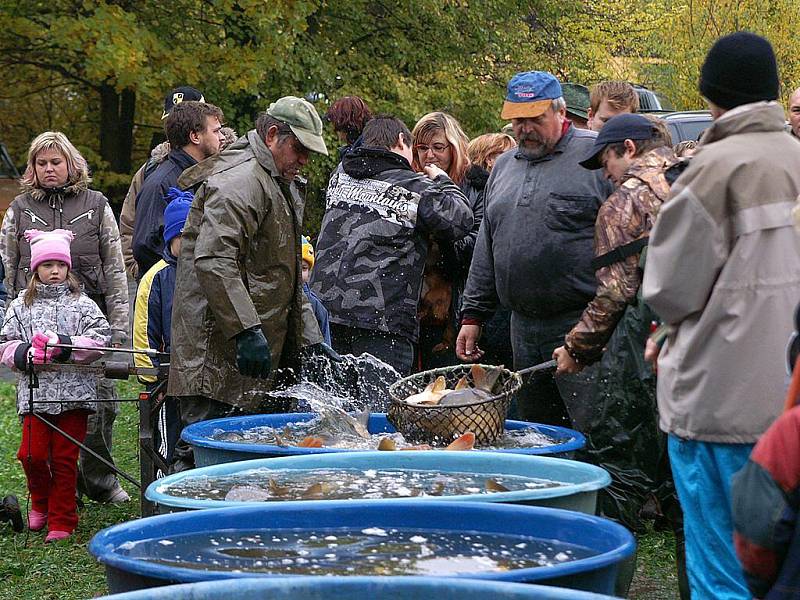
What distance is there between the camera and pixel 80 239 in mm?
7828

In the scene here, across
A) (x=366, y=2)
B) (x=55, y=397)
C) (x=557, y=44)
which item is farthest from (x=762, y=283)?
(x=557, y=44)

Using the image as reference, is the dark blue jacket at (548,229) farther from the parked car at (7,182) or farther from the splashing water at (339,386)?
the parked car at (7,182)

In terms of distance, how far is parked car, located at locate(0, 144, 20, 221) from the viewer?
16.3 meters

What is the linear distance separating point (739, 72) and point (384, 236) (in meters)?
3.24

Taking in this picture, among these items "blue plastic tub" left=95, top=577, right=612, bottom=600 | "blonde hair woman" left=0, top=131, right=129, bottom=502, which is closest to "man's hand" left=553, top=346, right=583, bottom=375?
"blue plastic tub" left=95, top=577, right=612, bottom=600

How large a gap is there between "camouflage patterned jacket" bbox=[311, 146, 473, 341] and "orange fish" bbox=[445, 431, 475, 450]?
211 cm

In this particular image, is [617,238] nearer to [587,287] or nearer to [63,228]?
[587,287]

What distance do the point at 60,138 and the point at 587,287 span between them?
132 inches

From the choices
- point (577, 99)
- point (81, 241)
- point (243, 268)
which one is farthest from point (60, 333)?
point (577, 99)

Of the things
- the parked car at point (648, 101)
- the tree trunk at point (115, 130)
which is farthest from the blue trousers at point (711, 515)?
the tree trunk at point (115, 130)

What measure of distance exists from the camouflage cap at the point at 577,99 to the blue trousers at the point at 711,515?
16.9 ft

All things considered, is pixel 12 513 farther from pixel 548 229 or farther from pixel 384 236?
pixel 548 229

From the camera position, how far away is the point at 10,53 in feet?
66.3

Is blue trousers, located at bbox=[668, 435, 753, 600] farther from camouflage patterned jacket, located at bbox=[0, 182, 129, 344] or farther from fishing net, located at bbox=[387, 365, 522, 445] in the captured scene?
camouflage patterned jacket, located at bbox=[0, 182, 129, 344]
